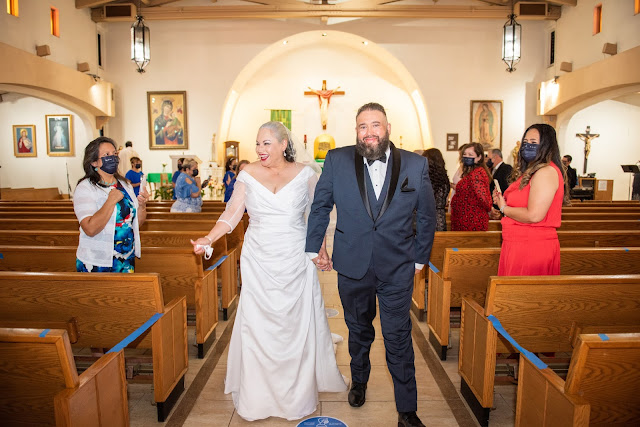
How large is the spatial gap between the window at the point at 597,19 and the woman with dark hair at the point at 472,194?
8.88m

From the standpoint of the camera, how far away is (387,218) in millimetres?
2545

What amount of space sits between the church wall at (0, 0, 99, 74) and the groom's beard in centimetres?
963

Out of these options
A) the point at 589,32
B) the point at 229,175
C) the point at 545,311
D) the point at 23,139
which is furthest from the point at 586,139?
the point at 23,139

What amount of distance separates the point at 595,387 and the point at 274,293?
1.70 metres

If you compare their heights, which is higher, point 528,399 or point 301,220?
point 301,220

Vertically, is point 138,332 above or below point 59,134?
below

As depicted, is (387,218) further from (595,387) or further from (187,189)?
(187,189)

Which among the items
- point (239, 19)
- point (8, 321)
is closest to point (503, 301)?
point (8, 321)

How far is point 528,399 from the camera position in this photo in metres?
2.20

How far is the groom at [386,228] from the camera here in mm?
2551

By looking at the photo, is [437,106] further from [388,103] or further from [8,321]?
[8,321]

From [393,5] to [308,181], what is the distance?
36.9ft

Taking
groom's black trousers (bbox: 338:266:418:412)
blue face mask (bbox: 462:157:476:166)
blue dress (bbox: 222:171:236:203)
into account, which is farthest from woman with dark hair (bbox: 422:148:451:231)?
blue dress (bbox: 222:171:236:203)

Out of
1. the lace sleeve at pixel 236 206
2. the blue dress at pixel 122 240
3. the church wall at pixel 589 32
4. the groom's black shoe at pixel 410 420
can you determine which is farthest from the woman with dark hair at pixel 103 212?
the church wall at pixel 589 32
